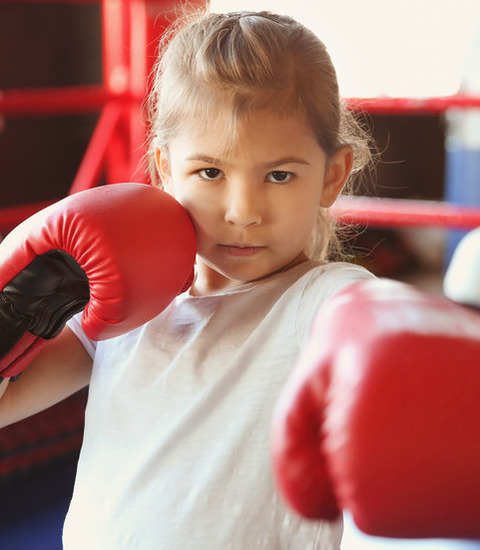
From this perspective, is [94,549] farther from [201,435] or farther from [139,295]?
[139,295]

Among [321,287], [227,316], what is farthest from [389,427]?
[227,316]

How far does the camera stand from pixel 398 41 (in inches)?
183

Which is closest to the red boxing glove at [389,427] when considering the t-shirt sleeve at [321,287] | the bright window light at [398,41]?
the t-shirt sleeve at [321,287]

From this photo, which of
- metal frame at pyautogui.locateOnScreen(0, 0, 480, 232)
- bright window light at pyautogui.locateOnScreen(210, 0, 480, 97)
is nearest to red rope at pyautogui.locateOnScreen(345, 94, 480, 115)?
metal frame at pyautogui.locateOnScreen(0, 0, 480, 232)

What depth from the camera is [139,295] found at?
0.94 metres

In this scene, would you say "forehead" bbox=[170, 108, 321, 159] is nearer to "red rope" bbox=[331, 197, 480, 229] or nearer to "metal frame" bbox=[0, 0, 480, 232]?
"red rope" bbox=[331, 197, 480, 229]

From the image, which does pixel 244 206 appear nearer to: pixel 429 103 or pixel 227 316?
pixel 227 316

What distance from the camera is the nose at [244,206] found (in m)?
0.91

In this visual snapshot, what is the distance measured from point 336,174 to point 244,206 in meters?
0.18

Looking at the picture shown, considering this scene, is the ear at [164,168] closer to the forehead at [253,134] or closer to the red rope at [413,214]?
the forehead at [253,134]

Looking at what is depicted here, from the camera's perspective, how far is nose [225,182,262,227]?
91 cm

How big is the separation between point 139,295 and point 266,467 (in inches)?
9.2

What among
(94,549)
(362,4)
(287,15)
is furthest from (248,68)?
(362,4)

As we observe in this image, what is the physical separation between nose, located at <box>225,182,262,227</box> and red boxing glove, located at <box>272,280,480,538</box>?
28cm
